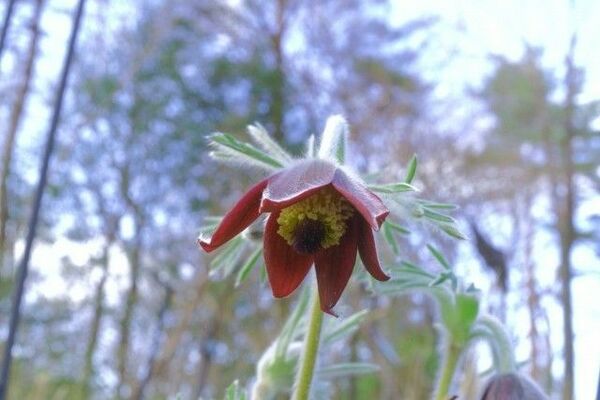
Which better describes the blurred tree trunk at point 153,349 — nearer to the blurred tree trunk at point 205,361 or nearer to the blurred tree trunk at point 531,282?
the blurred tree trunk at point 205,361

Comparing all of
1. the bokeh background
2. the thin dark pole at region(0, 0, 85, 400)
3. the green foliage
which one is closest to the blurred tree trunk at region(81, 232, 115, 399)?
the bokeh background

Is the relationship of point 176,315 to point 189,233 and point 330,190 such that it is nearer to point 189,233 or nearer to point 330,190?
point 189,233

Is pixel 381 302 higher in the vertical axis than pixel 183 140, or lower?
lower

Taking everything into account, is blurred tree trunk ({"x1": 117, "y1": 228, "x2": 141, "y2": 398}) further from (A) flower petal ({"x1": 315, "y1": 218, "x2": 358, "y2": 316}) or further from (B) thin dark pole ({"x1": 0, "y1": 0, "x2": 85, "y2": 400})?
(A) flower petal ({"x1": 315, "y1": 218, "x2": 358, "y2": 316})

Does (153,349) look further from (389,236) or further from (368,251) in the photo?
(368,251)

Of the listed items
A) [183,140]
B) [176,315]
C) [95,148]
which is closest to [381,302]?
[176,315]

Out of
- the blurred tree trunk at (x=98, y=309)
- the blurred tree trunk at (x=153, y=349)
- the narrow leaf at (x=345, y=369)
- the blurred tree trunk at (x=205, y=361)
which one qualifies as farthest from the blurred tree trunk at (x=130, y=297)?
the narrow leaf at (x=345, y=369)
